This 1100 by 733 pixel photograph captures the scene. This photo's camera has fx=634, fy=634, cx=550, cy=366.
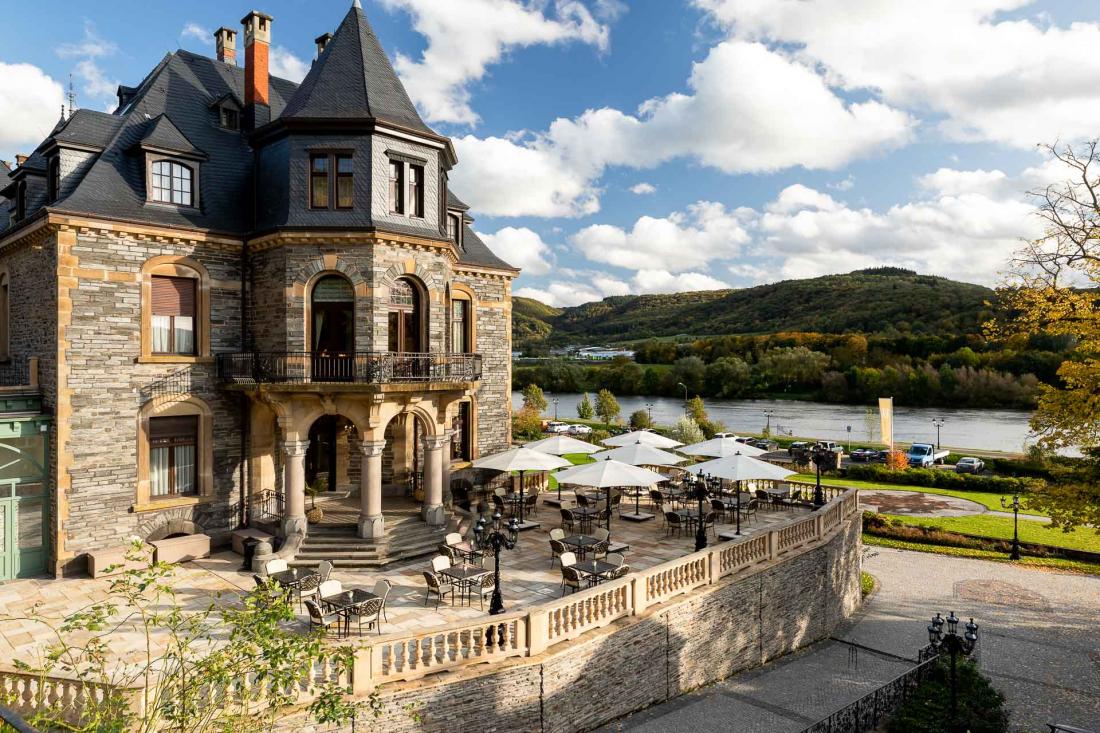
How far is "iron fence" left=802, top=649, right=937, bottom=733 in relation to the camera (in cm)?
1265

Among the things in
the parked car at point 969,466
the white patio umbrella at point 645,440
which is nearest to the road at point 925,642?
the white patio umbrella at point 645,440

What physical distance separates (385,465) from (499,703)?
40.3 ft

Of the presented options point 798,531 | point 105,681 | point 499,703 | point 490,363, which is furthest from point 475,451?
point 105,681

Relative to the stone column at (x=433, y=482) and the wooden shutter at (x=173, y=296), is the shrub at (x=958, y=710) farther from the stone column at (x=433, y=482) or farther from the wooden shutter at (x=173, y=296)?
the wooden shutter at (x=173, y=296)

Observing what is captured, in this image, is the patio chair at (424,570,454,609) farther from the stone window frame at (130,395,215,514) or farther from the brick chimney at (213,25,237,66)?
the brick chimney at (213,25,237,66)

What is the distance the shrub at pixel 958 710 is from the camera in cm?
1254

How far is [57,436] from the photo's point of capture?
15633mm

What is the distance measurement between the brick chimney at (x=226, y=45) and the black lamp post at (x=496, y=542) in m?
19.2

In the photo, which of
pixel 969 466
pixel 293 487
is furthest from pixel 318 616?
pixel 969 466

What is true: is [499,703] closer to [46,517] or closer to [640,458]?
[640,458]

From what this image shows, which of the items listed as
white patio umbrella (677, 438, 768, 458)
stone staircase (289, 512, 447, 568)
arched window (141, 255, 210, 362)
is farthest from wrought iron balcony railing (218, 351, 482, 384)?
white patio umbrella (677, 438, 768, 458)

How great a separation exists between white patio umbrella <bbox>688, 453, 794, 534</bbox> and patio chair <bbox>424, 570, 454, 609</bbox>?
326 inches

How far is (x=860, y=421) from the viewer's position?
3103 inches

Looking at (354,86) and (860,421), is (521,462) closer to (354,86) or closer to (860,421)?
(354,86)
